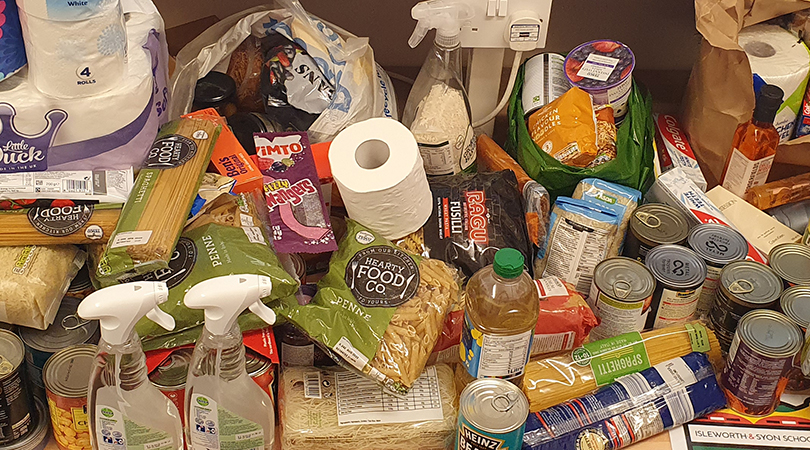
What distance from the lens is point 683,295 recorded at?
1128 millimetres

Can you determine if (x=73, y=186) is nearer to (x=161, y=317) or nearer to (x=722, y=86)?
(x=161, y=317)

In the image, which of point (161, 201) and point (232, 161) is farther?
point (232, 161)

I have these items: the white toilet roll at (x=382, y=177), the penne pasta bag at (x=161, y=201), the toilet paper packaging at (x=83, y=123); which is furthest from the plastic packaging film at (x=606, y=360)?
the toilet paper packaging at (x=83, y=123)

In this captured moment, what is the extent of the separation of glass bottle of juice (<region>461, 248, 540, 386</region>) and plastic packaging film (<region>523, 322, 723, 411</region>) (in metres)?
0.09

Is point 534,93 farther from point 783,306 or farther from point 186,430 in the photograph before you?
point 186,430

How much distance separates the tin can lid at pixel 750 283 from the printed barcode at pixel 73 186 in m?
0.87

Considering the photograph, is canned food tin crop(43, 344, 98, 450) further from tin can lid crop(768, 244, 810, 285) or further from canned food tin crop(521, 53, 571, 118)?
tin can lid crop(768, 244, 810, 285)

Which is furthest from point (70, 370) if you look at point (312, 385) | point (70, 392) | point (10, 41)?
point (10, 41)

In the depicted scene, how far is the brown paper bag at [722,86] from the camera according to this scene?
Result: 4.13 ft

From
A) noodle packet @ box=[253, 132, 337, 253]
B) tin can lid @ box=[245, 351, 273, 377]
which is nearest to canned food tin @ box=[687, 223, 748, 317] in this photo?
noodle packet @ box=[253, 132, 337, 253]

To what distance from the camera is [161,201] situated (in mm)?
1029

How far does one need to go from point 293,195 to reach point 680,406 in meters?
0.61

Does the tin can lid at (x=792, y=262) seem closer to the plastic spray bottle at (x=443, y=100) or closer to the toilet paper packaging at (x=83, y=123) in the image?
the plastic spray bottle at (x=443, y=100)

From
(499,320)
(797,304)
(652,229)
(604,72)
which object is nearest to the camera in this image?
(499,320)
